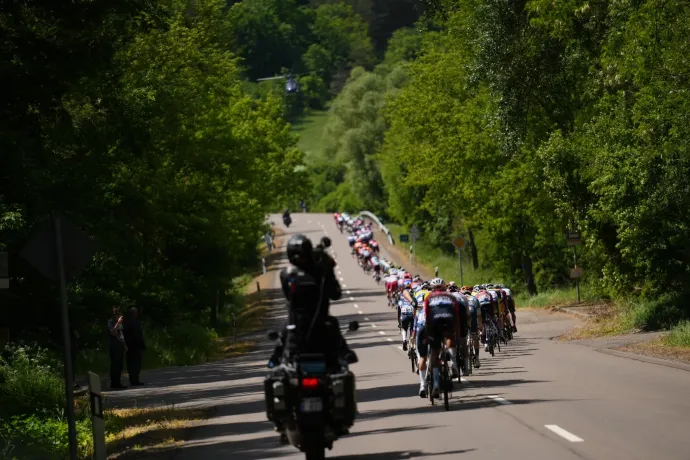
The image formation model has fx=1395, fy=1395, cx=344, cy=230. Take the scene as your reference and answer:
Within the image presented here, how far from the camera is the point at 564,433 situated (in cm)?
1489

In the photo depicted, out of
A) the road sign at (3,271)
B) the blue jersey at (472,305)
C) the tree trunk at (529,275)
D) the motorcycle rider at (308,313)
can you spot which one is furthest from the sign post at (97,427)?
the tree trunk at (529,275)

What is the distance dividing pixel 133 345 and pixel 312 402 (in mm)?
20197

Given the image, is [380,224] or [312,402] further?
[380,224]

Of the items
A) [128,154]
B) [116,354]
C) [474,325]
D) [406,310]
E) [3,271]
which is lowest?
[116,354]

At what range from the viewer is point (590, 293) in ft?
162

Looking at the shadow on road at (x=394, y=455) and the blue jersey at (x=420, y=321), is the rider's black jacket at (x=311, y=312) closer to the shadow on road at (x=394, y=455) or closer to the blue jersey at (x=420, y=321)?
the shadow on road at (x=394, y=455)

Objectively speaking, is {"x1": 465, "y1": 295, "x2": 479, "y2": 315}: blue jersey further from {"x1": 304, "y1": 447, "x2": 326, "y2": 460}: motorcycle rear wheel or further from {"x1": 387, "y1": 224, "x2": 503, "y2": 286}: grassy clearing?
{"x1": 387, "y1": 224, "x2": 503, "y2": 286}: grassy clearing

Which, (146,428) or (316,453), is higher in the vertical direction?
(316,453)

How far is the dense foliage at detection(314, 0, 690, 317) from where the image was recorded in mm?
31344

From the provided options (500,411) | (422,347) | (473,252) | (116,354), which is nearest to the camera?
(500,411)

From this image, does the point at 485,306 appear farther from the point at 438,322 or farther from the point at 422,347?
the point at 438,322

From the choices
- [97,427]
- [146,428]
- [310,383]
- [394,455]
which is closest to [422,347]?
[146,428]

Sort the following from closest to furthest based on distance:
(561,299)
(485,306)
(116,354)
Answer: (485,306) < (116,354) < (561,299)

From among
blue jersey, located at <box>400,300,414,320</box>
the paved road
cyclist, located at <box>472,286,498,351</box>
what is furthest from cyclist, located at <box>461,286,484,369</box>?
cyclist, located at <box>472,286,498,351</box>
